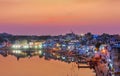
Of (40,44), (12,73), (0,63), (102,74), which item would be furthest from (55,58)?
(40,44)

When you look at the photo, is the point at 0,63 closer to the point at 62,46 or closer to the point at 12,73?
the point at 12,73

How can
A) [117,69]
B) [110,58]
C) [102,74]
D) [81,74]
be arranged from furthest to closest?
[81,74], [110,58], [102,74], [117,69]

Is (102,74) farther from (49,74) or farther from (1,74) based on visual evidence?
(1,74)

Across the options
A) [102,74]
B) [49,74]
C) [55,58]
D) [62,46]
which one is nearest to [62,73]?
→ [49,74]

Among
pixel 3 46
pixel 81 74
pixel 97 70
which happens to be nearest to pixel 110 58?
pixel 97 70

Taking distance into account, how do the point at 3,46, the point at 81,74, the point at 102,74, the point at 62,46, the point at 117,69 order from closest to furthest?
the point at 117,69
the point at 102,74
the point at 81,74
the point at 62,46
the point at 3,46

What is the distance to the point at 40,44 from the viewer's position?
78.5 m

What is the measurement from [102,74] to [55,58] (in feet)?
76.6

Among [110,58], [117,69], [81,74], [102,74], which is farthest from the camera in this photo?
[81,74]

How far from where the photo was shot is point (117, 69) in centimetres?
2516

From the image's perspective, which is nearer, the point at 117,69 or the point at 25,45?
the point at 117,69

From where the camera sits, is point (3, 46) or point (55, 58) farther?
point (3, 46)

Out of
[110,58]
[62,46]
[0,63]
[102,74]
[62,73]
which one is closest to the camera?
[102,74]

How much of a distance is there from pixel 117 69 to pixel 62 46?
41515 millimetres
